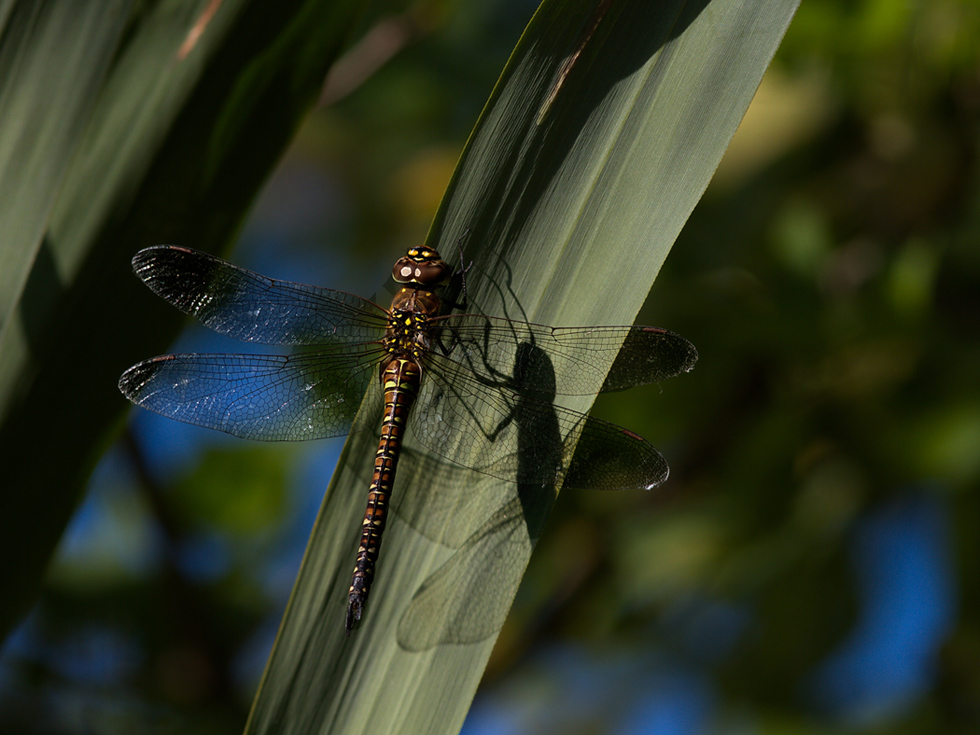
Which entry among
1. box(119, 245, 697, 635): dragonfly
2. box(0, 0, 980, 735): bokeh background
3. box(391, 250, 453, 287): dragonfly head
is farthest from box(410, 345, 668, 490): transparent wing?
A: box(0, 0, 980, 735): bokeh background

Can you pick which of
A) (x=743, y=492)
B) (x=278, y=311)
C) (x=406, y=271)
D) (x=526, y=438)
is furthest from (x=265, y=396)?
(x=743, y=492)

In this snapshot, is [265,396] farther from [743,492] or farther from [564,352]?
[743,492]

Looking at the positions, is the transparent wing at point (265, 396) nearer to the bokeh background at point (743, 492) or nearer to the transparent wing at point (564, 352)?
the transparent wing at point (564, 352)

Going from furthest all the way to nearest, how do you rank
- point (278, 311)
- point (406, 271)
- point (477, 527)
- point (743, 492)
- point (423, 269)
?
1. point (743, 492)
2. point (278, 311)
3. point (406, 271)
4. point (423, 269)
5. point (477, 527)

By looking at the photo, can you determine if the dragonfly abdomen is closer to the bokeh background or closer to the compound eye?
the compound eye

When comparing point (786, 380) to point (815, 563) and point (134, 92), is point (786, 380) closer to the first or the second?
point (815, 563)

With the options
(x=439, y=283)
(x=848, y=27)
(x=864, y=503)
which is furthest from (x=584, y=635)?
(x=848, y=27)

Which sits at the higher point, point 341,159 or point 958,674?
point 341,159
